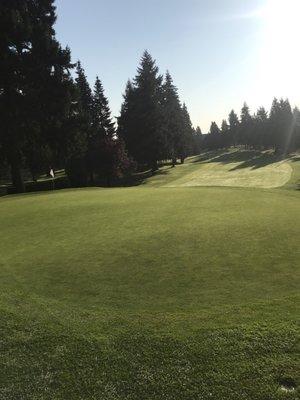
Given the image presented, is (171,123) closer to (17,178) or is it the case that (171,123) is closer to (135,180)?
(135,180)

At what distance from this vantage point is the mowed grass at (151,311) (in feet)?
19.0

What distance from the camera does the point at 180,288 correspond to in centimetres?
869

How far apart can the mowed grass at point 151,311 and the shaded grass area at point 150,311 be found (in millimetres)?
23

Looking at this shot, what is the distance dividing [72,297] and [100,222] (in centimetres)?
703

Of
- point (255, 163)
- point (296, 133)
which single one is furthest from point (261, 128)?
point (255, 163)

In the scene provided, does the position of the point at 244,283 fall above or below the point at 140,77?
below

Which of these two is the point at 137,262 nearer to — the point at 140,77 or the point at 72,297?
the point at 72,297

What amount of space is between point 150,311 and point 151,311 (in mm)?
18

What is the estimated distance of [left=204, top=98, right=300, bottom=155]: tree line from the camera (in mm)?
109500

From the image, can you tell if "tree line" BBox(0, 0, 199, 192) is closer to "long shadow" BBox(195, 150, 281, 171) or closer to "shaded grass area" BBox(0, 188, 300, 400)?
"shaded grass area" BBox(0, 188, 300, 400)

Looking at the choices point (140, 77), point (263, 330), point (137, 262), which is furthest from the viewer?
point (140, 77)

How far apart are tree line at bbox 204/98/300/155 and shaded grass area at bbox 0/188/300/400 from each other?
99365 millimetres

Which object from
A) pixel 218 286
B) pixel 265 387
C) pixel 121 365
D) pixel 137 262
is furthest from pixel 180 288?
pixel 265 387

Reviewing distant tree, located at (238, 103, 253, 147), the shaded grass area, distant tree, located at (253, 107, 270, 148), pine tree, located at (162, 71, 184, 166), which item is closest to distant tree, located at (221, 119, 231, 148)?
distant tree, located at (238, 103, 253, 147)
